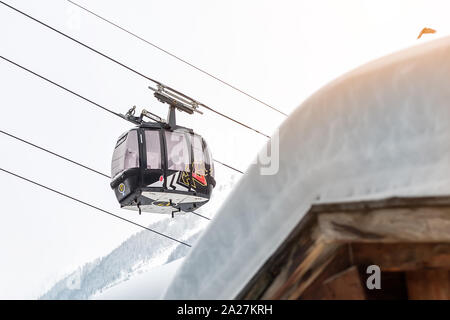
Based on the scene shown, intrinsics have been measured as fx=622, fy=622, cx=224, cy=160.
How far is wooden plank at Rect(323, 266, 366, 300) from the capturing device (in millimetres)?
1846

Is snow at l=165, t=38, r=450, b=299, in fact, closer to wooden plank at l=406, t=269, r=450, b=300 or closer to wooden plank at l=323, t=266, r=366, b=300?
wooden plank at l=323, t=266, r=366, b=300

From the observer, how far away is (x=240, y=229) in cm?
176

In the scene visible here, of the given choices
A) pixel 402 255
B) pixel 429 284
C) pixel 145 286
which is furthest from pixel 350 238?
pixel 145 286

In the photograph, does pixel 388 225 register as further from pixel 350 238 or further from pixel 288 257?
pixel 288 257

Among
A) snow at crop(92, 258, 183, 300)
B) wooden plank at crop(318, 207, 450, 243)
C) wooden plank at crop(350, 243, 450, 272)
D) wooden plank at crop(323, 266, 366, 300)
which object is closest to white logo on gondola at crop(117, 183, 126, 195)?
snow at crop(92, 258, 183, 300)

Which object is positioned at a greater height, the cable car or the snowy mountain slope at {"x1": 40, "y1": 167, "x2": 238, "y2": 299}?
the snowy mountain slope at {"x1": 40, "y1": 167, "x2": 238, "y2": 299}

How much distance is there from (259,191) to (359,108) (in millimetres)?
360

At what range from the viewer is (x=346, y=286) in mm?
1891

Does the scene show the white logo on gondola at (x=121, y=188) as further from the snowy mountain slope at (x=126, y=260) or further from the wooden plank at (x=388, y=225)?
the snowy mountain slope at (x=126, y=260)

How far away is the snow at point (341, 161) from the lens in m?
1.53

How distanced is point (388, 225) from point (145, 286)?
6.03 ft

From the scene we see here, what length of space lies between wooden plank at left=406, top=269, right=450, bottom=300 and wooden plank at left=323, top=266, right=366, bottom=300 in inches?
7.1
